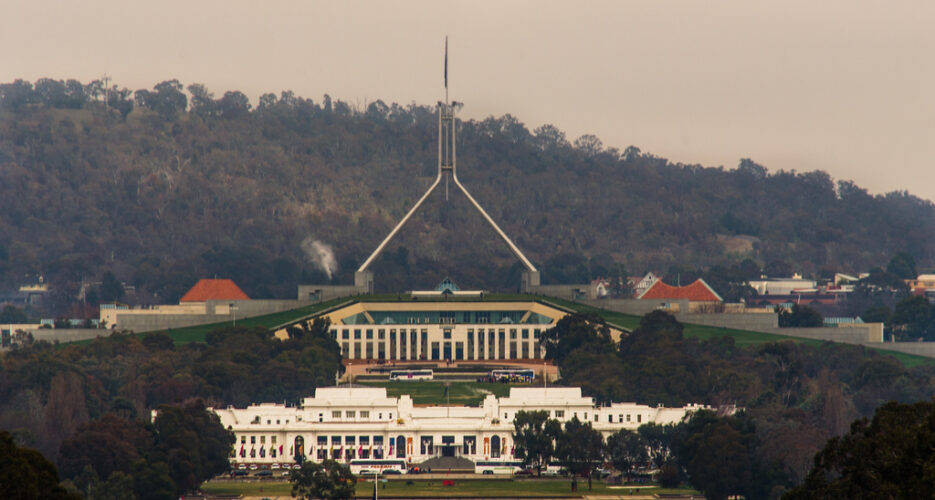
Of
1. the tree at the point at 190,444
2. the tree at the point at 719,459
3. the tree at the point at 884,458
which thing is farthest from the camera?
the tree at the point at 190,444

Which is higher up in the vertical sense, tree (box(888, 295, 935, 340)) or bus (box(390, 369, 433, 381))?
tree (box(888, 295, 935, 340))

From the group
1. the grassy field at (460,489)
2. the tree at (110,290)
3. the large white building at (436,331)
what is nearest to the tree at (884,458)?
the grassy field at (460,489)

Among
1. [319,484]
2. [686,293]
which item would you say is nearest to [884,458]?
[319,484]

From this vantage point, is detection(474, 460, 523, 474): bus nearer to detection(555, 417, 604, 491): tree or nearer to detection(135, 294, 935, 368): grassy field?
detection(555, 417, 604, 491): tree

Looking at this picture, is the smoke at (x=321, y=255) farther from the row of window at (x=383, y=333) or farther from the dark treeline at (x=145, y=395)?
the dark treeline at (x=145, y=395)

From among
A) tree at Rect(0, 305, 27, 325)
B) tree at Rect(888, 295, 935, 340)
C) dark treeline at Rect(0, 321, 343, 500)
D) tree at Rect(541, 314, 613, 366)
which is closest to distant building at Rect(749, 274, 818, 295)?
tree at Rect(888, 295, 935, 340)
